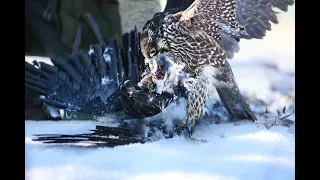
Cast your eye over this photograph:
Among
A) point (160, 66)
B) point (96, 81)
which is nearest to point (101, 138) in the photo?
point (96, 81)

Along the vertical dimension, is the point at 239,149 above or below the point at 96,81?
below

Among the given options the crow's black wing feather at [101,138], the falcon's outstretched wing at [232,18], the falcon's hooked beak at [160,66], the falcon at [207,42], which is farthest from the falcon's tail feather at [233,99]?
the crow's black wing feather at [101,138]

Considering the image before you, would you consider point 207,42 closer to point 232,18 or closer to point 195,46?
point 195,46

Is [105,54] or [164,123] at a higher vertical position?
[105,54]

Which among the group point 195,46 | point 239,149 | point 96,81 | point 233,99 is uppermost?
point 195,46

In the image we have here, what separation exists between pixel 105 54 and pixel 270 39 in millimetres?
932

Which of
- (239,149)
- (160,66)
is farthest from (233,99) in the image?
(160,66)

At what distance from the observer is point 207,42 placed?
7.05 feet

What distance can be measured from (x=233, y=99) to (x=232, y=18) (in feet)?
1.50

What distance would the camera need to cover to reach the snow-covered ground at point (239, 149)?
6.97 ft

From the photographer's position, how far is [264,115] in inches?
84.5

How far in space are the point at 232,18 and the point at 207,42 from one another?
198 mm
